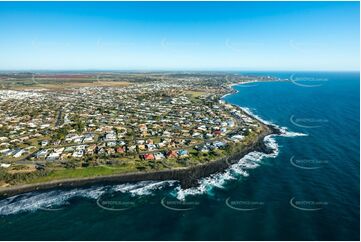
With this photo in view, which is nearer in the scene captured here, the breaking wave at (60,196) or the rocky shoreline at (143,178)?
the breaking wave at (60,196)

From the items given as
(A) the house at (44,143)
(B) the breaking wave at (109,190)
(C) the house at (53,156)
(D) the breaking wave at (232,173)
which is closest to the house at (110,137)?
(C) the house at (53,156)

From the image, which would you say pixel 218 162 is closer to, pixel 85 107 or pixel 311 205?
pixel 311 205

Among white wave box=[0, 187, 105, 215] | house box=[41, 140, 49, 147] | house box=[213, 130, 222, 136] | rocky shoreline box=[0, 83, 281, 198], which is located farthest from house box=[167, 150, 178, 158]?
house box=[41, 140, 49, 147]

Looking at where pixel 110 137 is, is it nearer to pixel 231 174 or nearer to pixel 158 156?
pixel 158 156

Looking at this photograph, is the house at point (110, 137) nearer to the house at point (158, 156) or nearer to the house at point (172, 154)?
the house at point (158, 156)

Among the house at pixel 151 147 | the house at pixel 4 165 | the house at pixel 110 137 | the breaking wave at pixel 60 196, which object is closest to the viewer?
the breaking wave at pixel 60 196

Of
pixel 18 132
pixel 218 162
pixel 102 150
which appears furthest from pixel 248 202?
pixel 18 132
